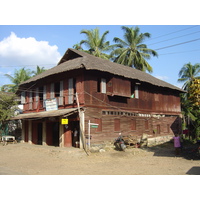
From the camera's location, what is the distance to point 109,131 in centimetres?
1700

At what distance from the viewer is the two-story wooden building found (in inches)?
619

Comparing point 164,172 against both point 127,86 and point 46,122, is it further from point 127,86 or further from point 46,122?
point 46,122

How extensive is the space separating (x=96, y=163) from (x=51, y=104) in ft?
27.2

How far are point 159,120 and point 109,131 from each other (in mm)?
8118

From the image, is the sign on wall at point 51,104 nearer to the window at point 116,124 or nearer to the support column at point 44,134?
the support column at point 44,134

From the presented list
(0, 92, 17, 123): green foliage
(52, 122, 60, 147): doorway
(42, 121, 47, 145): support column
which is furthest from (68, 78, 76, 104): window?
(0, 92, 17, 123): green foliage

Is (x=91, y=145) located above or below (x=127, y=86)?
below

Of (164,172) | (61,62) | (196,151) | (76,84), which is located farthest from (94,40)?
(164,172)

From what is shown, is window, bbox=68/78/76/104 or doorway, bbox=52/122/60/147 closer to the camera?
window, bbox=68/78/76/104

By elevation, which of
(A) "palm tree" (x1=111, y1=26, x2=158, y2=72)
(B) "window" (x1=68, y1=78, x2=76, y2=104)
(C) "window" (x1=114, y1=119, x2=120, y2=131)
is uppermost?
(A) "palm tree" (x1=111, y1=26, x2=158, y2=72)

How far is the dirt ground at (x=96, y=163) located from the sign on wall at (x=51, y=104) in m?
3.64

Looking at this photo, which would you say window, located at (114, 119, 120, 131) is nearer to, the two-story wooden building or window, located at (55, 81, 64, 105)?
the two-story wooden building

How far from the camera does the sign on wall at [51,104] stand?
17686mm

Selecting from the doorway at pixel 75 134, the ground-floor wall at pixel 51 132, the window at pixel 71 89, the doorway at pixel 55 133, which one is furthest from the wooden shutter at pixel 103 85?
the doorway at pixel 55 133
